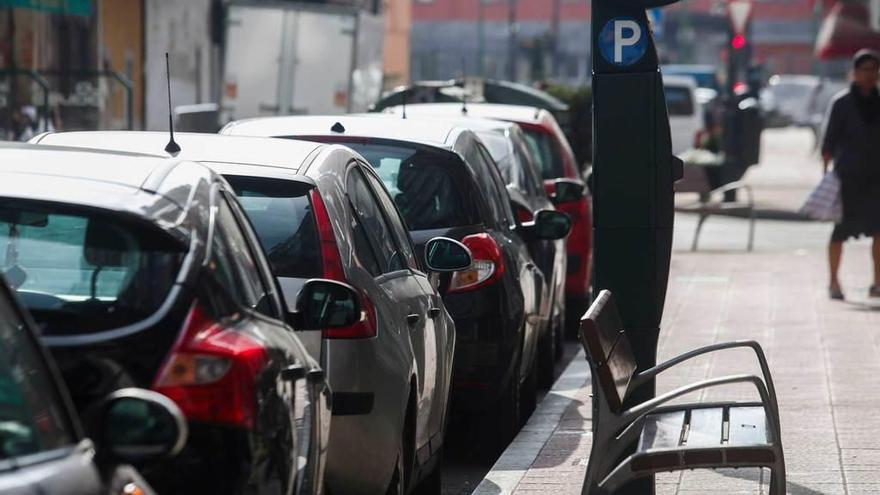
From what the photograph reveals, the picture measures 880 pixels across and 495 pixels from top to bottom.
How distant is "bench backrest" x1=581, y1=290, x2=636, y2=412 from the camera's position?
5.71 metres

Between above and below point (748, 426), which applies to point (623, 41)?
above

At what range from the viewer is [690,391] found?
564 centimetres

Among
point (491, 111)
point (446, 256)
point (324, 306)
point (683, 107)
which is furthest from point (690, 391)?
point (683, 107)

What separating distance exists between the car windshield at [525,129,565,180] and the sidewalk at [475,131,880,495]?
129 cm

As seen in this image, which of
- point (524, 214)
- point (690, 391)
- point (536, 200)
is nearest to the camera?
point (690, 391)

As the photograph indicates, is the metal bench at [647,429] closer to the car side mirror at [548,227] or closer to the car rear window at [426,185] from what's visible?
the car rear window at [426,185]

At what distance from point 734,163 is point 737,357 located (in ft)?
58.0

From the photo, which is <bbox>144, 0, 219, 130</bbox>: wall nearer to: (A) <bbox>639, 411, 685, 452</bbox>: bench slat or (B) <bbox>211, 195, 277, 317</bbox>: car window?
(A) <bbox>639, 411, 685, 452</bbox>: bench slat

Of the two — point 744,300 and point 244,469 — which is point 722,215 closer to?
point 744,300

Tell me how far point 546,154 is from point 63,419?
1071 centimetres

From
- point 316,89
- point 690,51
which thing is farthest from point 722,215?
point 690,51

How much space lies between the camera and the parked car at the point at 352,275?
5906 mm

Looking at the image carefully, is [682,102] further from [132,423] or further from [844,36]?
[132,423]

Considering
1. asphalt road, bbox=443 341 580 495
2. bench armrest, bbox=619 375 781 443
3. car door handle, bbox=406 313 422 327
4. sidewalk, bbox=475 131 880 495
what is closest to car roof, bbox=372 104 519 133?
A: sidewalk, bbox=475 131 880 495
